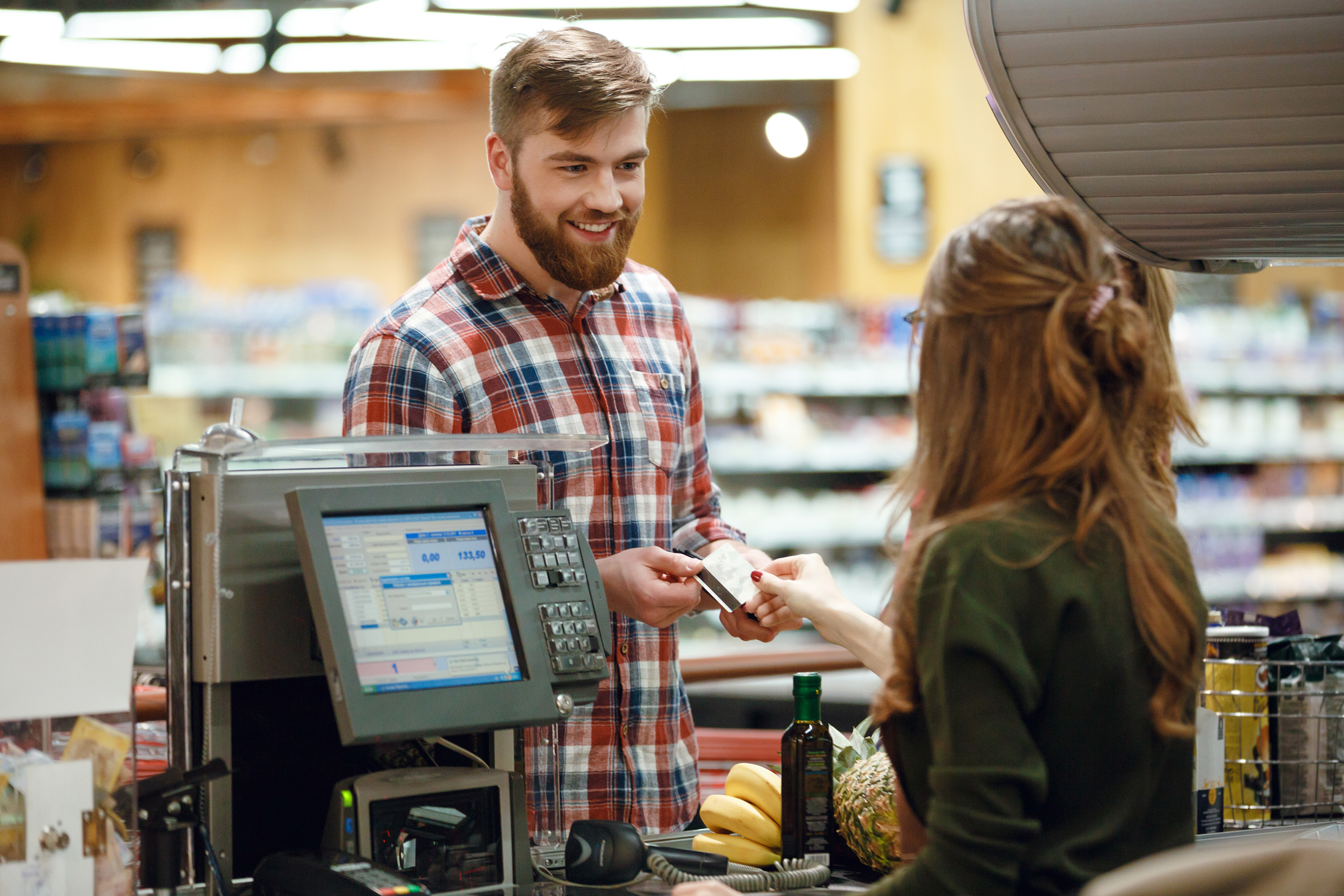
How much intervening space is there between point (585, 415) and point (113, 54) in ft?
22.1

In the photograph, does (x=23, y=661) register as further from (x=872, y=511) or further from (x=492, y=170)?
(x=872, y=511)

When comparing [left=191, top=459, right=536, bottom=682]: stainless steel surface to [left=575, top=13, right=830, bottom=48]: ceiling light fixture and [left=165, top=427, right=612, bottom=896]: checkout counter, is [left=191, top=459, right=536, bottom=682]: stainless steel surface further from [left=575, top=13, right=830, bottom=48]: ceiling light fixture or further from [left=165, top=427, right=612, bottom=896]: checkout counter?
[left=575, top=13, right=830, bottom=48]: ceiling light fixture

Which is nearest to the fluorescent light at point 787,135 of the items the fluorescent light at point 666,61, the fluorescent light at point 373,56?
the fluorescent light at point 666,61

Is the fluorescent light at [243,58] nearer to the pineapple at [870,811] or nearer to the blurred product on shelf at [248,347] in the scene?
the blurred product on shelf at [248,347]

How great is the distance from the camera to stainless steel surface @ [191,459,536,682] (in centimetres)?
138

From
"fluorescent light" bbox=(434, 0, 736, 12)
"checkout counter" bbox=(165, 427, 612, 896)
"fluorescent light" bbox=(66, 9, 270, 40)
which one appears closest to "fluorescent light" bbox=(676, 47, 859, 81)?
"fluorescent light" bbox=(434, 0, 736, 12)

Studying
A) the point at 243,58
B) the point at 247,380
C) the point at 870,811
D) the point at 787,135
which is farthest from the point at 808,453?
the point at 870,811

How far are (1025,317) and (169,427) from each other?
17.6 ft

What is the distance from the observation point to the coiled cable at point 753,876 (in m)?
1.46

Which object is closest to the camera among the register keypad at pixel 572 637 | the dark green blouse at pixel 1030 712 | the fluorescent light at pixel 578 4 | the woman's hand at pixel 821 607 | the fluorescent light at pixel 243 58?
the dark green blouse at pixel 1030 712

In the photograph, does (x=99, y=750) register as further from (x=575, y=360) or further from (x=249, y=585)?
(x=575, y=360)

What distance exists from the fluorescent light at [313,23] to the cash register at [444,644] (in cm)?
629

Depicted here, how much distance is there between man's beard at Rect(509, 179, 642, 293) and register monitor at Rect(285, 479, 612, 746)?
0.73m

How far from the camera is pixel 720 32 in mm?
7402
